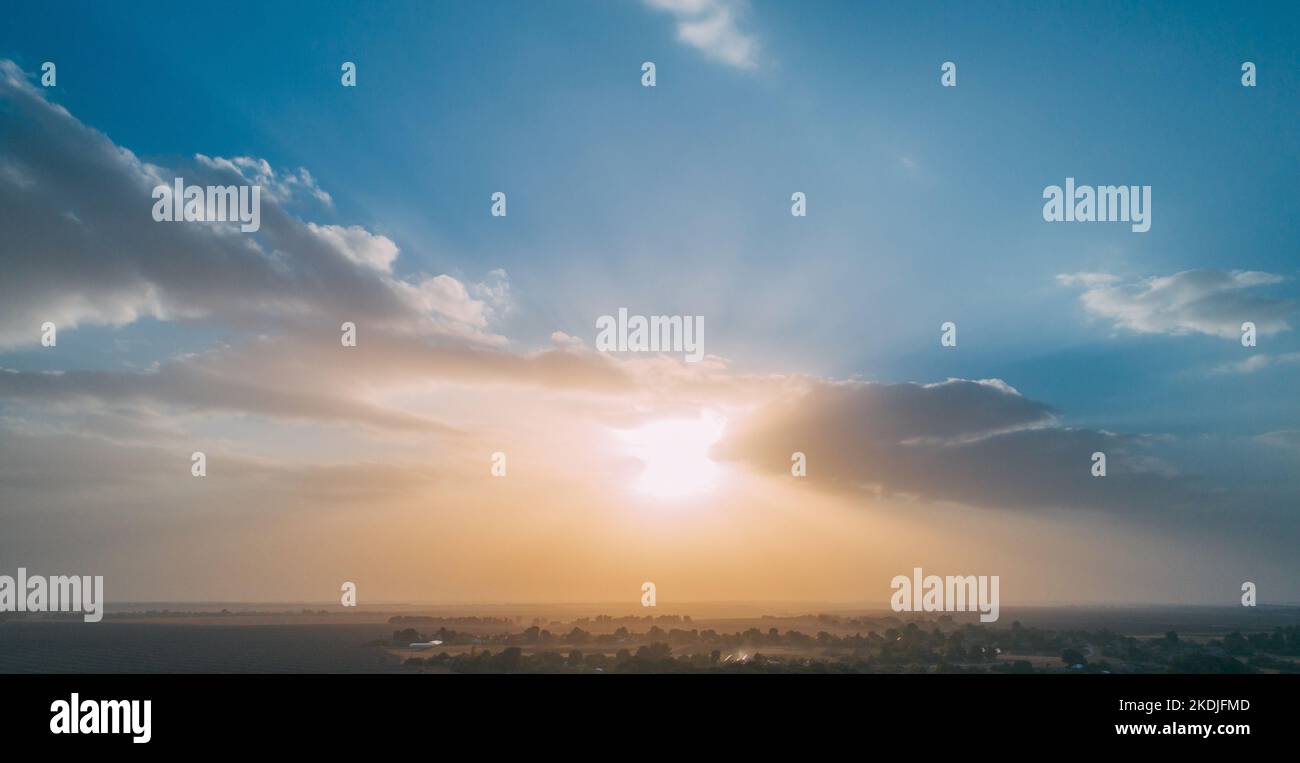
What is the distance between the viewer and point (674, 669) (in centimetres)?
5362

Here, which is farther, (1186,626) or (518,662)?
(1186,626)

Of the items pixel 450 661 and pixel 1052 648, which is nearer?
pixel 450 661

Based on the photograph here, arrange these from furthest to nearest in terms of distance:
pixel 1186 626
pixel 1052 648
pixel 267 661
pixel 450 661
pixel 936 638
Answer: pixel 1186 626 → pixel 267 661 → pixel 1052 648 → pixel 936 638 → pixel 450 661

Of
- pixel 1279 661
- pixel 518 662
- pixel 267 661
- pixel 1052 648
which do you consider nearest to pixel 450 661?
pixel 518 662

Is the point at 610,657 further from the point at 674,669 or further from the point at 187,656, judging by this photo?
the point at 187,656

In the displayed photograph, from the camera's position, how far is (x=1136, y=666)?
68188mm

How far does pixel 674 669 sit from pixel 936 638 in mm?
30530

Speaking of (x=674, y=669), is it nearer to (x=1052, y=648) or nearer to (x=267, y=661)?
(x=1052, y=648)

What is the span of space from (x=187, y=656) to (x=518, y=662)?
52803 millimetres
